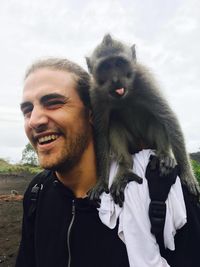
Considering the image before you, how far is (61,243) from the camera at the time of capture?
3881mm

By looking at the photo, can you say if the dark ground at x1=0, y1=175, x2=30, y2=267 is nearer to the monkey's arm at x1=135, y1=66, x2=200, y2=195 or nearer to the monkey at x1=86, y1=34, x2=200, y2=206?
Answer: the monkey at x1=86, y1=34, x2=200, y2=206

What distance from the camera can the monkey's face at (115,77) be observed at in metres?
5.41

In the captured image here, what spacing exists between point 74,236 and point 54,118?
1163 millimetres

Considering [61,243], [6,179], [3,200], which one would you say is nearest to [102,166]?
[61,243]

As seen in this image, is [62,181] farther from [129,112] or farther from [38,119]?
[129,112]

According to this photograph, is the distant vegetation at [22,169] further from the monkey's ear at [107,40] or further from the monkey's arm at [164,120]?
the monkey's arm at [164,120]

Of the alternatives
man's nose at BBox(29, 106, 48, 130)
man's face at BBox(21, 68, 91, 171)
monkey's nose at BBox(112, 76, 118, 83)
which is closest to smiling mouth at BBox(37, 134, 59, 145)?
man's face at BBox(21, 68, 91, 171)

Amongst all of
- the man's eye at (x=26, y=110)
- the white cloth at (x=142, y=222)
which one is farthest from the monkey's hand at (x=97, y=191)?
the man's eye at (x=26, y=110)

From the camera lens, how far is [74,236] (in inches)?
150

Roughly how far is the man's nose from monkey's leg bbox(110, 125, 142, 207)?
3.09 ft

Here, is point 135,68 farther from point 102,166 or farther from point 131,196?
point 131,196

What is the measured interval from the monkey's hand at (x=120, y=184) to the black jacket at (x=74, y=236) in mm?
211

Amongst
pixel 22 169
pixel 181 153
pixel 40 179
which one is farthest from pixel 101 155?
pixel 22 169

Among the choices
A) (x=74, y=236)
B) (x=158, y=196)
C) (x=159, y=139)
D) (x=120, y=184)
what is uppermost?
(x=159, y=139)
